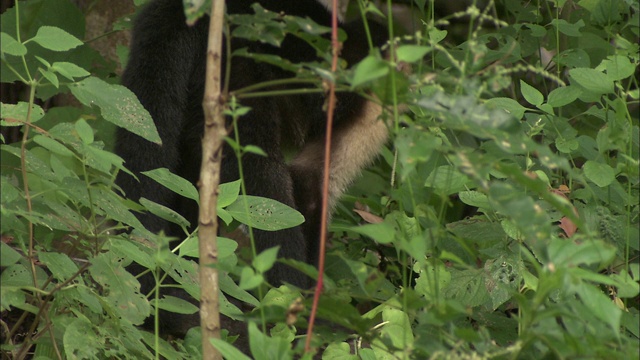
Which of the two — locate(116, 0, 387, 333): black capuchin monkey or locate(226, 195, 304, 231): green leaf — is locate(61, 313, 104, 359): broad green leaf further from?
locate(116, 0, 387, 333): black capuchin monkey

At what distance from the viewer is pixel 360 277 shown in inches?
43.8

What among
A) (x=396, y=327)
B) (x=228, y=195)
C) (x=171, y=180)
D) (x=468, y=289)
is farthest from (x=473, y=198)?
(x=171, y=180)

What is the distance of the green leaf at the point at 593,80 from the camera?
1.77 m

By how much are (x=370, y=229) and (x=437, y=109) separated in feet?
0.57

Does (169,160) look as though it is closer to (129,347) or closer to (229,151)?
(229,151)

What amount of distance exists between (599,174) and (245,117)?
1.06 m

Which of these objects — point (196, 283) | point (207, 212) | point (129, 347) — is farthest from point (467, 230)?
point (207, 212)

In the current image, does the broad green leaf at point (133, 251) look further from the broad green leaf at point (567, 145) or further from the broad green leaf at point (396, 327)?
the broad green leaf at point (567, 145)

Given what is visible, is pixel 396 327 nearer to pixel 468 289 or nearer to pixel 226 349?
pixel 468 289

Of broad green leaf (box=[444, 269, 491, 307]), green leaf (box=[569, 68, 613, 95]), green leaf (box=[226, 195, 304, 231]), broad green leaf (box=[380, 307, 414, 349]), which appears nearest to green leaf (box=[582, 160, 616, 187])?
green leaf (box=[569, 68, 613, 95])

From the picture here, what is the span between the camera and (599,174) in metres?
1.76

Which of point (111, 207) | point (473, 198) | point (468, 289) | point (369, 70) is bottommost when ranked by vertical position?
point (468, 289)

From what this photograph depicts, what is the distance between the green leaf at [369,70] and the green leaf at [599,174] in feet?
2.89

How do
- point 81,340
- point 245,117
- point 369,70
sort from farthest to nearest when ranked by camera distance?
point 245,117 → point 81,340 → point 369,70
